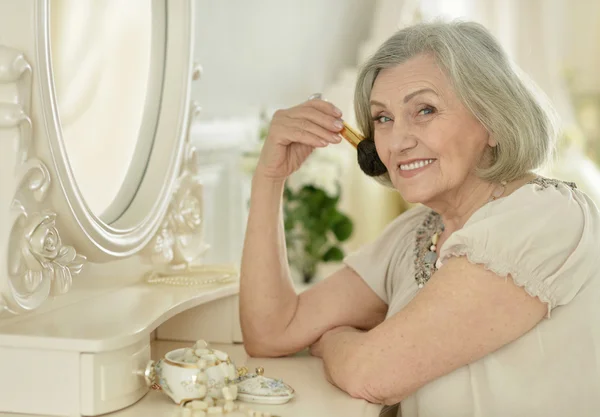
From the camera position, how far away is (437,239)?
156cm

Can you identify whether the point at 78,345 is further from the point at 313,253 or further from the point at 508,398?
the point at 313,253

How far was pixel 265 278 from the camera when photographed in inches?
61.6

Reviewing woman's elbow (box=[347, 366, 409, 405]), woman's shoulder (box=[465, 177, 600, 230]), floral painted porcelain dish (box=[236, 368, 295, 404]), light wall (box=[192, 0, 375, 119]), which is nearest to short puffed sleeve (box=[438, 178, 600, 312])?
woman's shoulder (box=[465, 177, 600, 230])

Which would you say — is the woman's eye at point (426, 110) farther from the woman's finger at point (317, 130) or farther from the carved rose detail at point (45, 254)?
the carved rose detail at point (45, 254)

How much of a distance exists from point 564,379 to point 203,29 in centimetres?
143

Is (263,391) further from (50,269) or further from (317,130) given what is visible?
(317,130)

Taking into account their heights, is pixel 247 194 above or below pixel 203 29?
below

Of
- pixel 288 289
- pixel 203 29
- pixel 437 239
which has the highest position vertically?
pixel 203 29

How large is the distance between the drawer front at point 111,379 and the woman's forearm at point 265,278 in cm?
38

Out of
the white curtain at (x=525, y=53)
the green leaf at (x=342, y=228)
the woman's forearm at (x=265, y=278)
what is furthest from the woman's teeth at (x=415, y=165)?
the green leaf at (x=342, y=228)

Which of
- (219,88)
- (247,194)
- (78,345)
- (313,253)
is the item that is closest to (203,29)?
(219,88)

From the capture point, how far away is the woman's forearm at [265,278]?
5.06ft

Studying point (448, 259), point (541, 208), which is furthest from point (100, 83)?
point (541, 208)

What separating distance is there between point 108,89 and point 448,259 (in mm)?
620
